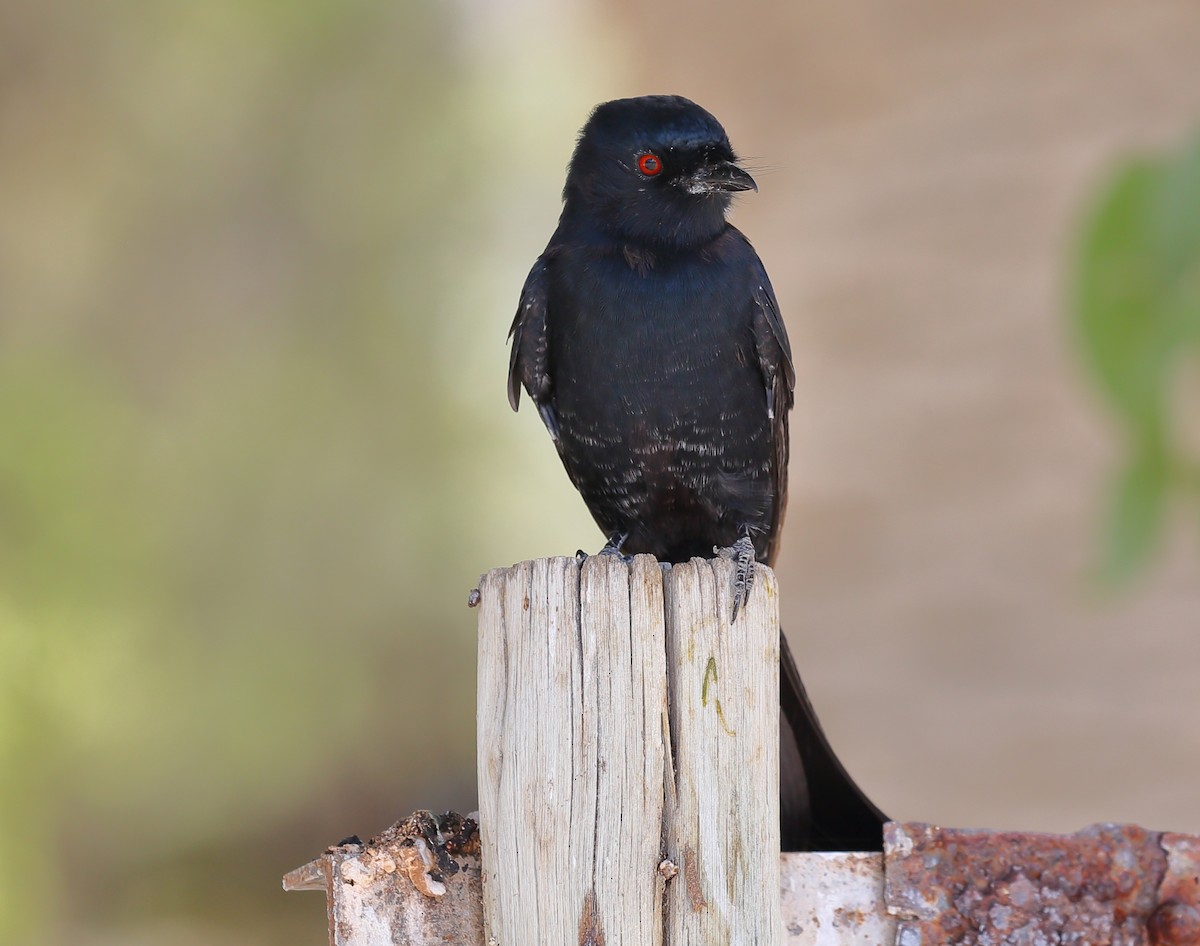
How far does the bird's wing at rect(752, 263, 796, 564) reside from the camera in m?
2.61

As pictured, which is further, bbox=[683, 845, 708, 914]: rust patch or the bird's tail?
the bird's tail

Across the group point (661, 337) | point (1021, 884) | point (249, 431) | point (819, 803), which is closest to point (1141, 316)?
point (1021, 884)

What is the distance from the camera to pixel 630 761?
4.96 ft

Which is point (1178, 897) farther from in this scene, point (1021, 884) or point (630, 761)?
point (630, 761)

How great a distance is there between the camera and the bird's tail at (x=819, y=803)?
1.95 m

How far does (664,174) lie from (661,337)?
1.17ft

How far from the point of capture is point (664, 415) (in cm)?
256

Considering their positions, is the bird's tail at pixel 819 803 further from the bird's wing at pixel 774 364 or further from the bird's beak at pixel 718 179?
the bird's beak at pixel 718 179

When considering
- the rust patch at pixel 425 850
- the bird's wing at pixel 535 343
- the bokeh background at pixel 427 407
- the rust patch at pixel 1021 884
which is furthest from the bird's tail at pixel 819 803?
the bokeh background at pixel 427 407

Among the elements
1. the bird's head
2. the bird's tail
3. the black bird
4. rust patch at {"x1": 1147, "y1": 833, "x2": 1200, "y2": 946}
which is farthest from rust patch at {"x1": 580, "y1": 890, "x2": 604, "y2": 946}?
the bird's head

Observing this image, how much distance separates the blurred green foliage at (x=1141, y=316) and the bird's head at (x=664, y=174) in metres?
2.25

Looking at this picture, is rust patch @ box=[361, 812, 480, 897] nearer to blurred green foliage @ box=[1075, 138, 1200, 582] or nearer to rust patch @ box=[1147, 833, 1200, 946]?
rust patch @ box=[1147, 833, 1200, 946]

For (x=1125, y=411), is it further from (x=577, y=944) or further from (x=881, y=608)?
(x=881, y=608)

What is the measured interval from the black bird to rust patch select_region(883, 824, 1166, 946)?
1044mm
